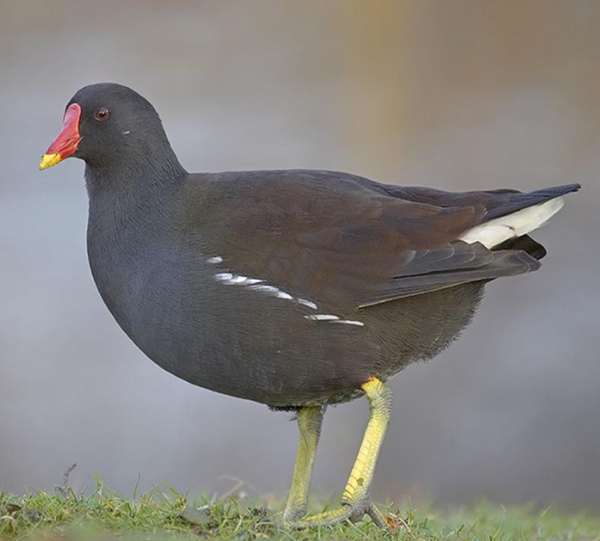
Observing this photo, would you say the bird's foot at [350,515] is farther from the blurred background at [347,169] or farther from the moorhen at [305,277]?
the blurred background at [347,169]

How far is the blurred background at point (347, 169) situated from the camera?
8.41 meters

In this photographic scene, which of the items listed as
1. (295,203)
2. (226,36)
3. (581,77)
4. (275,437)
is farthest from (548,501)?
(226,36)

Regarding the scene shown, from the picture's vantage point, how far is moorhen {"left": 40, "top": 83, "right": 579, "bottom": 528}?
4781mm

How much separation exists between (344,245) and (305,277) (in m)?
0.21

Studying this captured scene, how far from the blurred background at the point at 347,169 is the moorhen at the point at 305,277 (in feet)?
7.58

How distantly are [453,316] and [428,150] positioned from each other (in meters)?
6.17

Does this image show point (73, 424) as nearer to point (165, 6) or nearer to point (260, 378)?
point (260, 378)

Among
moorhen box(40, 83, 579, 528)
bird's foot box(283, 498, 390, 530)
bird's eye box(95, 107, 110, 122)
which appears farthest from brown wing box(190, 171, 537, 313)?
bird's foot box(283, 498, 390, 530)

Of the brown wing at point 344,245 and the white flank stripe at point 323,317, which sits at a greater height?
the brown wing at point 344,245

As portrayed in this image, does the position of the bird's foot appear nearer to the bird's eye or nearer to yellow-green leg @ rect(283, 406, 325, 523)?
yellow-green leg @ rect(283, 406, 325, 523)

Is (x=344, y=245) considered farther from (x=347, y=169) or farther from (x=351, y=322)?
(x=347, y=169)

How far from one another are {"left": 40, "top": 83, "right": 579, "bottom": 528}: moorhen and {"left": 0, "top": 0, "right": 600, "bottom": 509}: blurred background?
2.31m

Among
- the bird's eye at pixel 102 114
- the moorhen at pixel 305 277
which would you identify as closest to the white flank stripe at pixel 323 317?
the moorhen at pixel 305 277

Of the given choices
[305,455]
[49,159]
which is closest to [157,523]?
[305,455]
